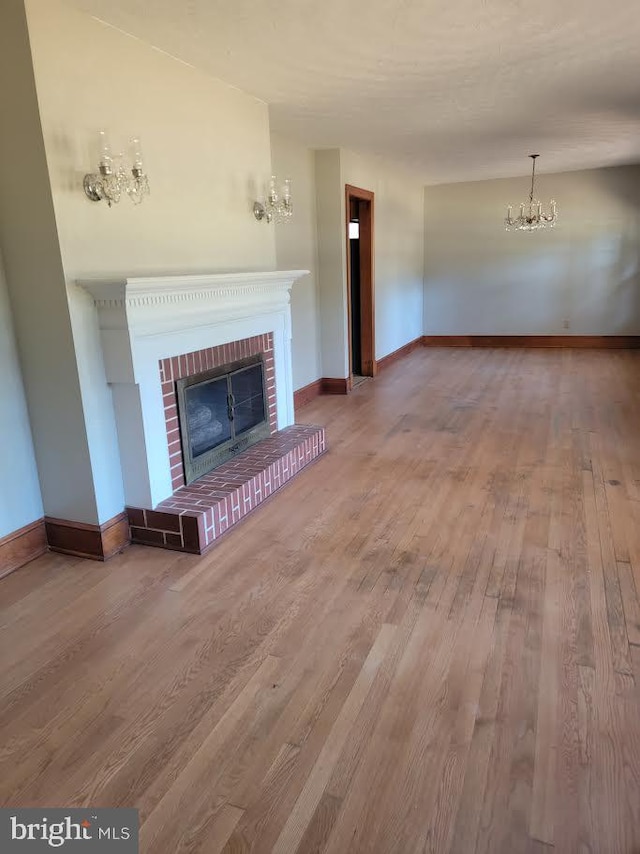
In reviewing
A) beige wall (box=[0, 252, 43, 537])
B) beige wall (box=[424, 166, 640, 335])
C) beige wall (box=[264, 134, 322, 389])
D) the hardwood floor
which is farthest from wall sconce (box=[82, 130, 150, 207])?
beige wall (box=[424, 166, 640, 335])

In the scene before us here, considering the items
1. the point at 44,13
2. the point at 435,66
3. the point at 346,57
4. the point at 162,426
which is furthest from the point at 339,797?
the point at 435,66

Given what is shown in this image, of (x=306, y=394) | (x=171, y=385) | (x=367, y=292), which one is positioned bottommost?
(x=306, y=394)

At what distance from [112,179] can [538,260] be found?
7471 mm

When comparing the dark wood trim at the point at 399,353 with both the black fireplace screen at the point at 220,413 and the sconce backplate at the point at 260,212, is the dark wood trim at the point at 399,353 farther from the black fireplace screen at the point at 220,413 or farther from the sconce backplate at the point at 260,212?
the black fireplace screen at the point at 220,413

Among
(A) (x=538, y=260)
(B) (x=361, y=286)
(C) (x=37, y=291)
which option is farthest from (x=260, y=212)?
(A) (x=538, y=260)

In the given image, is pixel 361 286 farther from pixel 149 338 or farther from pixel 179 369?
pixel 149 338

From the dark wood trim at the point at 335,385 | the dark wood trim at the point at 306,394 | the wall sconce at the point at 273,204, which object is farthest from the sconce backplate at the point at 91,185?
the dark wood trim at the point at 335,385

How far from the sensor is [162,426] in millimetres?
3033

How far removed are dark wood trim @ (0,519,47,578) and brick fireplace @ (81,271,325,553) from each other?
1.46 feet

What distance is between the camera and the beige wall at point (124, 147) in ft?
8.20

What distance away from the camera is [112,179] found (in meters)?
2.64

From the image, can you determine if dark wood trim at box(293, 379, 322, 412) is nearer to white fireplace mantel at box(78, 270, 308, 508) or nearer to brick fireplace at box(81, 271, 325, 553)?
brick fireplace at box(81, 271, 325, 553)

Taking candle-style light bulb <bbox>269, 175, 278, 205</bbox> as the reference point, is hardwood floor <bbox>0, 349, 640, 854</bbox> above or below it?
below

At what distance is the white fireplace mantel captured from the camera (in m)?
2.70
